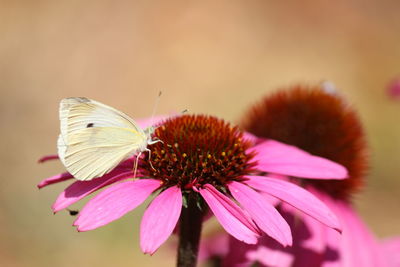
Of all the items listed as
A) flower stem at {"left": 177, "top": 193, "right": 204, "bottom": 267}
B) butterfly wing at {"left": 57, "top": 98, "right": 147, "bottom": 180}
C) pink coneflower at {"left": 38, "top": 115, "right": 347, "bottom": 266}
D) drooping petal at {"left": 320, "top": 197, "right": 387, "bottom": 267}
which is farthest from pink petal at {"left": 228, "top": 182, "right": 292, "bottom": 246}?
drooping petal at {"left": 320, "top": 197, "right": 387, "bottom": 267}

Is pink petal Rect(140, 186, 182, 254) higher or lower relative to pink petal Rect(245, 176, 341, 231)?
lower

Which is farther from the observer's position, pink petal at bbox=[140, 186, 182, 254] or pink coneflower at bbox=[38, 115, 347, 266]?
pink coneflower at bbox=[38, 115, 347, 266]

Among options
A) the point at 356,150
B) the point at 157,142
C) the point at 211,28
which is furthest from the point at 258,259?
the point at 211,28

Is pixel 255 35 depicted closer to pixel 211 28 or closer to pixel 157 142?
pixel 211 28

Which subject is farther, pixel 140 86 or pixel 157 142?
pixel 140 86

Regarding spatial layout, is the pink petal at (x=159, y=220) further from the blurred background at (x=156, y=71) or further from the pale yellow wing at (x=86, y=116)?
the blurred background at (x=156, y=71)

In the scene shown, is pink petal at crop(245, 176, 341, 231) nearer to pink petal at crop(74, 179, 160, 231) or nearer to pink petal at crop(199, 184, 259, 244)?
pink petal at crop(199, 184, 259, 244)

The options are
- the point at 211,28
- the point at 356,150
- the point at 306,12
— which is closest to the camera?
the point at 356,150
